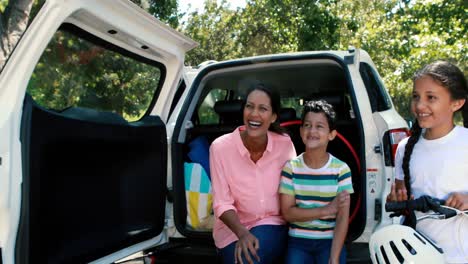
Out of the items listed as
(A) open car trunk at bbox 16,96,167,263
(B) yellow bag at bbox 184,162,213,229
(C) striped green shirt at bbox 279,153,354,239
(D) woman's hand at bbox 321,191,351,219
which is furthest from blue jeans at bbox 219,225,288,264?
(A) open car trunk at bbox 16,96,167,263

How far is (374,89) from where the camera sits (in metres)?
3.60

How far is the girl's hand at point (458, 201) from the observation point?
1.96 m

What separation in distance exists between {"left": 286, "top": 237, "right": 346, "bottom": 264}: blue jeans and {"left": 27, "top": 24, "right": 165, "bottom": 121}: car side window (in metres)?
1.30

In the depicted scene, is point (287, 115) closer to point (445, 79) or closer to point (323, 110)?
point (323, 110)

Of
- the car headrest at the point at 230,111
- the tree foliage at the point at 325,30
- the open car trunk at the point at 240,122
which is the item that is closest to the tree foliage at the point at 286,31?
the tree foliage at the point at 325,30

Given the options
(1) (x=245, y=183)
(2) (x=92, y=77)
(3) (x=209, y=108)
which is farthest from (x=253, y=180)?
(3) (x=209, y=108)

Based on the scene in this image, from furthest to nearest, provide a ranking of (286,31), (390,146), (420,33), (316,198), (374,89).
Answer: (286,31), (420,33), (374,89), (390,146), (316,198)

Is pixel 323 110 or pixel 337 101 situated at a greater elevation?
pixel 337 101

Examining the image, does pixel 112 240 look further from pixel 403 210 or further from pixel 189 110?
pixel 403 210

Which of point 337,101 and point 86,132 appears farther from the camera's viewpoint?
point 337,101

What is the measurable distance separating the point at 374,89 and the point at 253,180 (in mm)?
1306

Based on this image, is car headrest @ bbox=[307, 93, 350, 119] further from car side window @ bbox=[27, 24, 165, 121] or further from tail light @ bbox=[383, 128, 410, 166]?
car side window @ bbox=[27, 24, 165, 121]

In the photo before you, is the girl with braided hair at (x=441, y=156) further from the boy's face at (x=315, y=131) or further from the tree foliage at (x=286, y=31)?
the tree foliage at (x=286, y=31)

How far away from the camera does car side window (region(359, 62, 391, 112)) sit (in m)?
3.30
